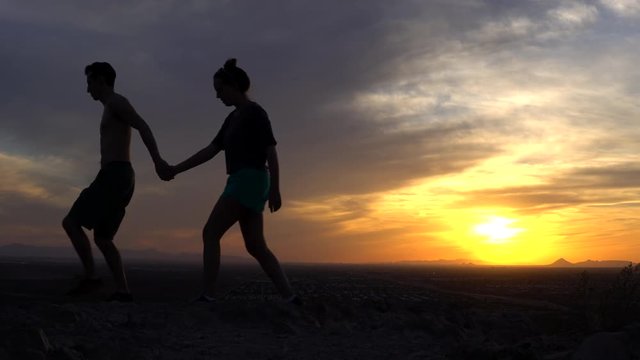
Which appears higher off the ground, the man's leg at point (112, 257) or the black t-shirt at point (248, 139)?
the black t-shirt at point (248, 139)

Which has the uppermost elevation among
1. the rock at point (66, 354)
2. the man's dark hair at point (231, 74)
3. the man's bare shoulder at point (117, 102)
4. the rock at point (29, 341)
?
the man's dark hair at point (231, 74)

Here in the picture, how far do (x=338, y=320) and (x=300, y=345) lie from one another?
1.12 meters

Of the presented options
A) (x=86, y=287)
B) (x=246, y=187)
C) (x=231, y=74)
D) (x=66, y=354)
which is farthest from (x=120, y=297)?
(x=231, y=74)

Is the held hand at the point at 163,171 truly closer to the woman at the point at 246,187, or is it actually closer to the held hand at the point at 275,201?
the woman at the point at 246,187

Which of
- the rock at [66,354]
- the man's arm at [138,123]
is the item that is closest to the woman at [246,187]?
the man's arm at [138,123]

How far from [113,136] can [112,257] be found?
3.73ft

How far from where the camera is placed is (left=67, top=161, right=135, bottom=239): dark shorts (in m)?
A: 5.61

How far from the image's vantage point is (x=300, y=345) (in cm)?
447

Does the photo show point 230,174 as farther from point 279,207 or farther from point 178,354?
point 178,354

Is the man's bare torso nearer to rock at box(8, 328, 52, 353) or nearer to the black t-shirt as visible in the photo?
the black t-shirt

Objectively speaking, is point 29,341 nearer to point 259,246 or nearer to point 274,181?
point 259,246

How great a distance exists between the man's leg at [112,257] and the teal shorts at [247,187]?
1.26m

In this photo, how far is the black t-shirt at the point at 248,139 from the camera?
17.8 feet

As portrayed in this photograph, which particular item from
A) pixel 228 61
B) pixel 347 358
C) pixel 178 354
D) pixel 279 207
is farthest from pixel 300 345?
pixel 228 61
